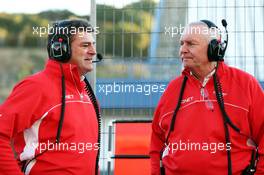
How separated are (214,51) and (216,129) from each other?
489mm

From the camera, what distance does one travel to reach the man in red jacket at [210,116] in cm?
358

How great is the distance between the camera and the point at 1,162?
10.5ft

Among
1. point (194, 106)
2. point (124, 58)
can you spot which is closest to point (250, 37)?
point (124, 58)

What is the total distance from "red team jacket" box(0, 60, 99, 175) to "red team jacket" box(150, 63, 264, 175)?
552 mm

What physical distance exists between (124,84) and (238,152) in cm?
277

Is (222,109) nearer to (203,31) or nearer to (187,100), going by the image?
(187,100)

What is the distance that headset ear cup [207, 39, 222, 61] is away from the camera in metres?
3.70

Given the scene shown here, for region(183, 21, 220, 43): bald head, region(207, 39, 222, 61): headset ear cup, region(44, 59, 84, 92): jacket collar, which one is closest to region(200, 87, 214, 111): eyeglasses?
region(207, 39, 222, 61): headset ear cup

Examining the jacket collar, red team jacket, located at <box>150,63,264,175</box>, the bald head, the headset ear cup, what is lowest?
red team jacket, located at <box>150,63,264,175</box>

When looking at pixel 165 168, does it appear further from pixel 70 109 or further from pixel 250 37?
pixel 250 37

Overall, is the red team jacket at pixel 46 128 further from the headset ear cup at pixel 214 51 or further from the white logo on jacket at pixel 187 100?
the headset ear cup at pixel 214 51
